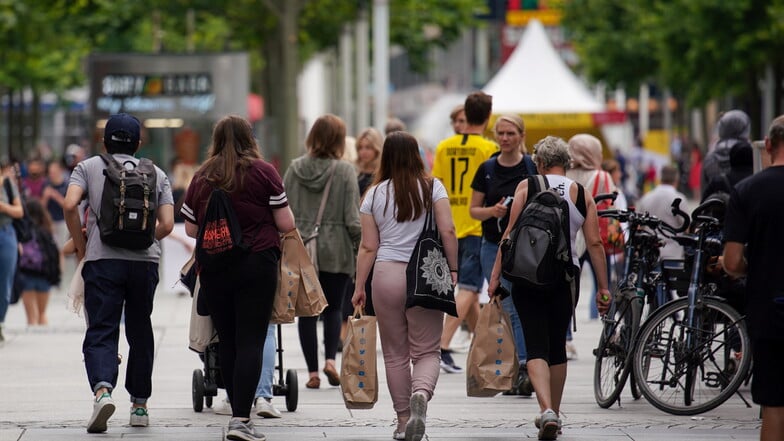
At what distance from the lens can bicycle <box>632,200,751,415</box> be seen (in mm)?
8961

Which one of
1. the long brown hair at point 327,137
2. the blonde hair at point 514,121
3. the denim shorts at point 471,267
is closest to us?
the blonde hair at point 514,121

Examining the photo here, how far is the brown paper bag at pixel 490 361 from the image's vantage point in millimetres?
8352

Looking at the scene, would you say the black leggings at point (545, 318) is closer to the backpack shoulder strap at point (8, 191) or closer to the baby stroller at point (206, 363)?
the baby stroller at point (206, 363)

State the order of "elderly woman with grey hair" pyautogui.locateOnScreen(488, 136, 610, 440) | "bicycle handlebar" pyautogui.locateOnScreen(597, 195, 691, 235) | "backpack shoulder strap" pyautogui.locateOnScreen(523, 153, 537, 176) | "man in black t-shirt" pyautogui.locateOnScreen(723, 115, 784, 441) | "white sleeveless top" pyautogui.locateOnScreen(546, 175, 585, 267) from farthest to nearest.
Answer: "backpack shoulder strap" pyautogui.locateOnScreen(523, 153, 537, 176) < "bicycle handlebar" pyautogui.locateOnScreen(597, 195, 691, 235) < "white sleeveless top" pyautogui.locateOnScreen(546, 175, 585, 267) < "elderly woman with grey hair" pyautogui.locateOnScreen(488, 136, 610, 440) < "man in black t-shirt" pyautogui.locateOnScreen(723, 115, 784, 441)

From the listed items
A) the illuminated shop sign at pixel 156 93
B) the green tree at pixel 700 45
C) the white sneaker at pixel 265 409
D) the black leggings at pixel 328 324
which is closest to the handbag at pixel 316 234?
the black leggings at pixel 328 324

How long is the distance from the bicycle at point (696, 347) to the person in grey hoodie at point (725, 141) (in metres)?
2.02

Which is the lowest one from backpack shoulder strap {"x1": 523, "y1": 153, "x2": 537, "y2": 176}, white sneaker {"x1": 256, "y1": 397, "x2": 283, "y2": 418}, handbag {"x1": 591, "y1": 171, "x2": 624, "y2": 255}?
white sneaker {"x1": 256, "y1": 397, "x2": 283, "y2": 418}

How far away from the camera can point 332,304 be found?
10.7 m

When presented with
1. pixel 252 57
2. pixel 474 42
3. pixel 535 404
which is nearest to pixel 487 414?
pixel 535 404

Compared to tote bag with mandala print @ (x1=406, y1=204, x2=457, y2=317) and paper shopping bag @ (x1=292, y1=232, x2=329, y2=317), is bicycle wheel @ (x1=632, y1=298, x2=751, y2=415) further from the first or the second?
paper shopping bag @ (x1=292, y1=232, x2=329, y2=317)

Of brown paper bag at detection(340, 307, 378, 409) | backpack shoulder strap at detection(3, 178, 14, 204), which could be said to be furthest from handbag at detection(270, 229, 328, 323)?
backpack shoulder strap at detection(3, 178, 14, 204)

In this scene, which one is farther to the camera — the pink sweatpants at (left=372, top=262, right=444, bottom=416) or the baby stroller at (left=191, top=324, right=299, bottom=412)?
the baby stroller at (left=191, top=324, right=299, bottom=412)

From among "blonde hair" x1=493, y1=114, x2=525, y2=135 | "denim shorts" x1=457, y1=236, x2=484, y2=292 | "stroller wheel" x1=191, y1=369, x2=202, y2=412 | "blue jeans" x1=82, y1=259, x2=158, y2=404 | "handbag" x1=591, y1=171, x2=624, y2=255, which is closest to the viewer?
"blue jeans" x1=82, y1=259, x2=158, y2=404

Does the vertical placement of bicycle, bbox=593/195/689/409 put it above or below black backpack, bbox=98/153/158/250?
below
